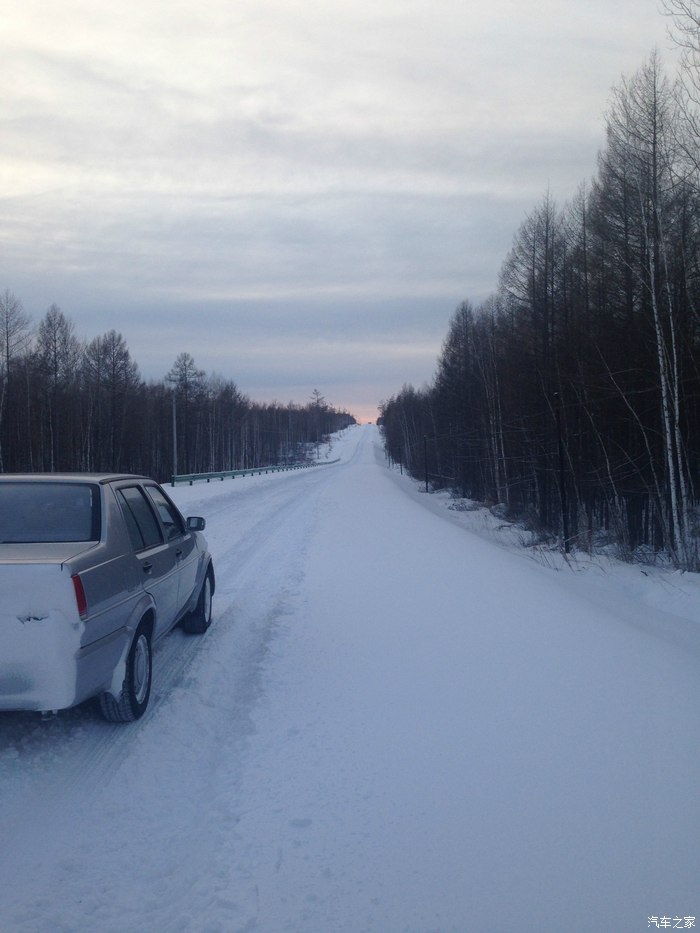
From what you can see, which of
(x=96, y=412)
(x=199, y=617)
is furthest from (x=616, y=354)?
(x=96, y=412)

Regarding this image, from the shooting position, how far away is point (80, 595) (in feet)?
14.2

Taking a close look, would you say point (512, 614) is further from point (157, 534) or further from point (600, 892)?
point (600, 892)

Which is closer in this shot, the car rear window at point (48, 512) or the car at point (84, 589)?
the car at point (84, 589)

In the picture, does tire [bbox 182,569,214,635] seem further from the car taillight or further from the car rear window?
the car taillight

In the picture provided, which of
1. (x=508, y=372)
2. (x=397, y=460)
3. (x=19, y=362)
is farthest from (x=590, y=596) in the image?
(x=397, y=460)

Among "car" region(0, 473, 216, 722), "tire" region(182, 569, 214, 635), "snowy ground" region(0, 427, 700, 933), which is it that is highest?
"car" region(0, 473, 216, 722)

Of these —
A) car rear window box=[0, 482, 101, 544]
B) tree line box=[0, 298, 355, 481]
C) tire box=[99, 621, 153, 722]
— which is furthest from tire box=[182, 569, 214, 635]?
tree line box=[0, 298, 355, 481]

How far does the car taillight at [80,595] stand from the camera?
4301mm

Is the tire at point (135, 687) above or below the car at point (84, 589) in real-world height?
below

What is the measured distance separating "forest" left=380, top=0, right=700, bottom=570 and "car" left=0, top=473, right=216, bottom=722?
403 inches

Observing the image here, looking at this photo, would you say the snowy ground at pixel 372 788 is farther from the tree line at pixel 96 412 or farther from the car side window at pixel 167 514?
the tree line at pixel 96 412

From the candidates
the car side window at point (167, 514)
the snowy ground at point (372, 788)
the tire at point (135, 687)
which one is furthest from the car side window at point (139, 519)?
the snowy ground at point (372, 788)

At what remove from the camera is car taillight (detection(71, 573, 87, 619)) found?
4.30 metres

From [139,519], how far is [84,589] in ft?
5.79
